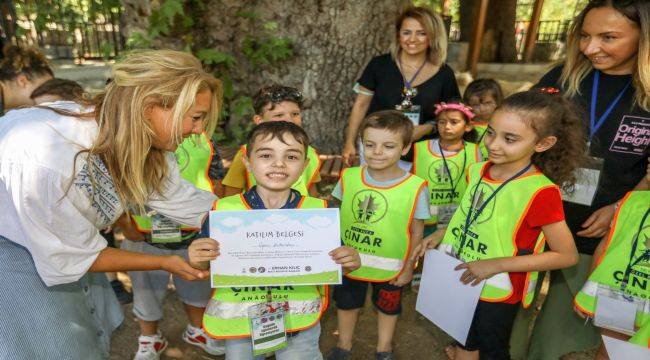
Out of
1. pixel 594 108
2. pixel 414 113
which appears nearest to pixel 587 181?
pixel 594 108

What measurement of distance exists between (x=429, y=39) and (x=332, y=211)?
2.17m

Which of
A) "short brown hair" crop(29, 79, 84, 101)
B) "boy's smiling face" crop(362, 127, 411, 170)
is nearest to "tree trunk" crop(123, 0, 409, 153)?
"short brown hair" crop(29, 79, 84, 101)

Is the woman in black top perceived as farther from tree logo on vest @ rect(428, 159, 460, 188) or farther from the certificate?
the certificate

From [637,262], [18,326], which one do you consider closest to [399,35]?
[637,262]

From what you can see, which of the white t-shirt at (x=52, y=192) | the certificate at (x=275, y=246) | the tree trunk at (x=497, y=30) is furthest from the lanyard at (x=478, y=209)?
the tree trunk at (x=497, y=30)

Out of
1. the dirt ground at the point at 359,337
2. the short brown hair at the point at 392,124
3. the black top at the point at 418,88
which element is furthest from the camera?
the black top at the point at 418,88

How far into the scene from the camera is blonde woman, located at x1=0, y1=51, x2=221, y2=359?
5.06 feet

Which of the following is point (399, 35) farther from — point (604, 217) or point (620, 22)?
point (604, 217)

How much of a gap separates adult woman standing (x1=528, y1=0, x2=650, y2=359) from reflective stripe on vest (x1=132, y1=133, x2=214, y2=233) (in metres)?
2.14

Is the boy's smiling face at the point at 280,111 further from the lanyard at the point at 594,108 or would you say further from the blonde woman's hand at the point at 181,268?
the lanyard at the point at 594,108

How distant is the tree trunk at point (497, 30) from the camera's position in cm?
1360

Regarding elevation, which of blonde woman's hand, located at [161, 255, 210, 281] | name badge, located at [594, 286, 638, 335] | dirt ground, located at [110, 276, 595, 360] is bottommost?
dirt ground, located at [110, 276, 595, 360]

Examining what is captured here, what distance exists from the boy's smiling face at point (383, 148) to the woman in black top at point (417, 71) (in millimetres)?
935

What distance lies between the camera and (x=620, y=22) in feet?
6.88
